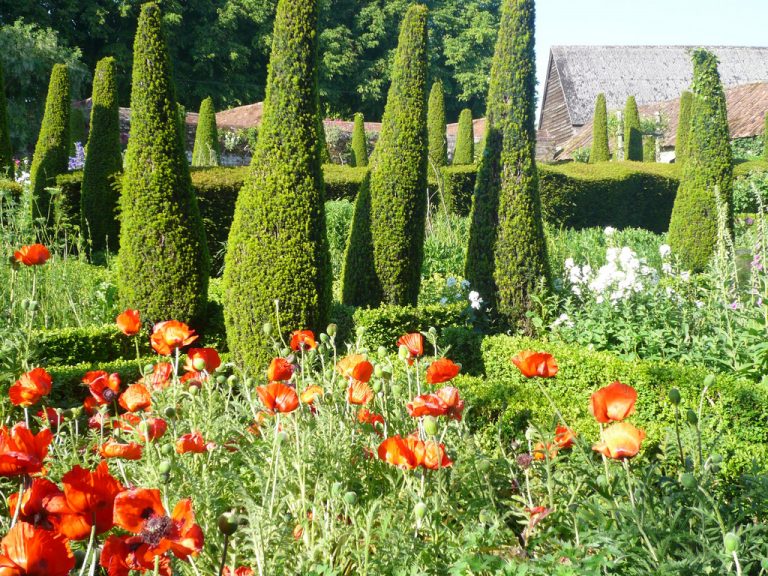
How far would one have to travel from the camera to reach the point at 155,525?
1.36m

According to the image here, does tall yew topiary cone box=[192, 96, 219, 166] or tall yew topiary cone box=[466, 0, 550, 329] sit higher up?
tall yew topiary cone box=[192, 96, 219, 166]

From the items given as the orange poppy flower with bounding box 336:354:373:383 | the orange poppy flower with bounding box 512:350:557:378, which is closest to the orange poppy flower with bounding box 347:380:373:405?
the orange poppy flower with bounding box 336:354:373:383

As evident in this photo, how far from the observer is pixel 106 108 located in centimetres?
986

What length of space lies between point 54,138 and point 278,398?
11121 millimetres

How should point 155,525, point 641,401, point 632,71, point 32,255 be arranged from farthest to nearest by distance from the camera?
point 632,71
point 641,401
point 32,255
point 155,525

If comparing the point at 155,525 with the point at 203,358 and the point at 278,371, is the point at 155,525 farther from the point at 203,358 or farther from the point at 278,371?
the point at 203,358

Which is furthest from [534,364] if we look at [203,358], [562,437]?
[203,358]

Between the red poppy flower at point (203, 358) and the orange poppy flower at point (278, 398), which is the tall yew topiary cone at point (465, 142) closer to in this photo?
the red poppy flower at point (203, 358)

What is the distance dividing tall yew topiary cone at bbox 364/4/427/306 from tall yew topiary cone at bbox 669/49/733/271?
477cm

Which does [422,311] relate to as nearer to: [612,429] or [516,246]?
[516,246]

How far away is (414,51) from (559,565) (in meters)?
6.13

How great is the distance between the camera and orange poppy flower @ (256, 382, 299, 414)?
2.02 m

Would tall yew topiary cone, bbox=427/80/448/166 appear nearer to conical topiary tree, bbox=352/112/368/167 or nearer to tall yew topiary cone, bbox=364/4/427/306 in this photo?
conical topiary tree, bbox=352/112/368/167

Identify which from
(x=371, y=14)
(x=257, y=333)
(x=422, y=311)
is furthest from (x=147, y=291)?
(x=371, y=14)
